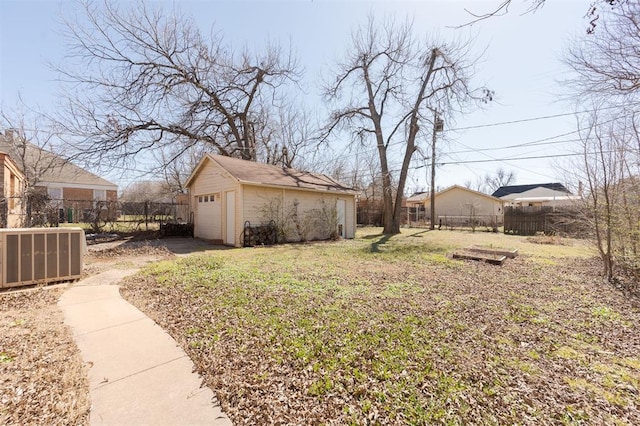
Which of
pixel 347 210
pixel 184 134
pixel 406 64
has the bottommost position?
pixel 347 210

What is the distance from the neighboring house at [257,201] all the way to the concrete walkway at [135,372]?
288 inches

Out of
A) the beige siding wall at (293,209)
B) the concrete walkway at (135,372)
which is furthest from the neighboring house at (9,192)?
the concrete walkway at (135,372)

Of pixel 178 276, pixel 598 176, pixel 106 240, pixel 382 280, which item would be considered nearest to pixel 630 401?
pixel 382 280

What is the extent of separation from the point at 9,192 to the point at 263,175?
9462mm

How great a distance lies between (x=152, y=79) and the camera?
14.9 metres

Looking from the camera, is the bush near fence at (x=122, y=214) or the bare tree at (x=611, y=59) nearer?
the bare tree at (x=611, y=59)

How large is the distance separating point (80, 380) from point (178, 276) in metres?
3.54

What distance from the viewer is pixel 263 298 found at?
4496 mm

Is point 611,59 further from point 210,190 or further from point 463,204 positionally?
point 463,204

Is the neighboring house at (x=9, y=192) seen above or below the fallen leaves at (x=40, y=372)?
above

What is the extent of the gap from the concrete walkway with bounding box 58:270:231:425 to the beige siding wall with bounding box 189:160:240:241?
7506 mm

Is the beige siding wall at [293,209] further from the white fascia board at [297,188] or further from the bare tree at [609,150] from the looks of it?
the bare tree at [609,150]

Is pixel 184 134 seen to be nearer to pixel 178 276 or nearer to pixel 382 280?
pixel 178 276

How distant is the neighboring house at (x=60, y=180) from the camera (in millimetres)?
13297
